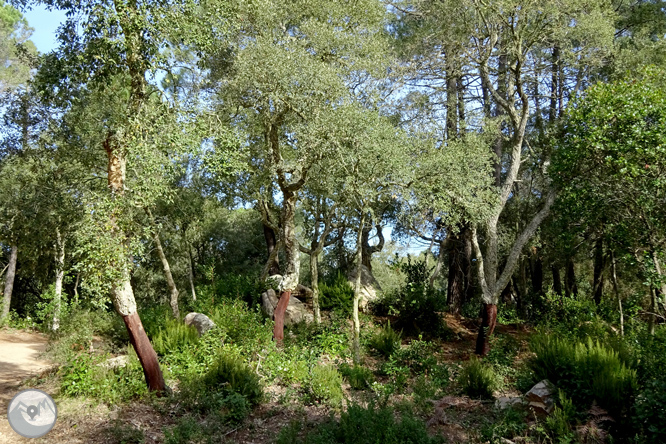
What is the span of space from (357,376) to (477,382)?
7.19 feet

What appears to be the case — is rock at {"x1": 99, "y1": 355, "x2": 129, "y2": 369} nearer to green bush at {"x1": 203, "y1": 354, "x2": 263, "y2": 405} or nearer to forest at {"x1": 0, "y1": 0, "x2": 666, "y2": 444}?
forest at {"x1": 0, "y1": 0, "x2": 666, "y2": 444}

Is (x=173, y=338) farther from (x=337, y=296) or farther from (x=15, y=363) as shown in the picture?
(x=337, y=296)

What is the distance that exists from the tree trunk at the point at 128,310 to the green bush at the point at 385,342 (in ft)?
16.4

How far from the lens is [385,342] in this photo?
1134 centimetres

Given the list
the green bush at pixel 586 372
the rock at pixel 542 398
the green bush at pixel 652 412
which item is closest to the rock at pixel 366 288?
the green bush at pixel 586 372

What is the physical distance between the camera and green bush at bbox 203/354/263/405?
816 cm

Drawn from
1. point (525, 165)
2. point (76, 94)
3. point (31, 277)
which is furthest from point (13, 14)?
point (525, 165)

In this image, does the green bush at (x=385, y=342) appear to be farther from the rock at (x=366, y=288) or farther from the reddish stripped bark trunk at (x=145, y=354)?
the reddish stripped bark trunk at (x=145, y=354)

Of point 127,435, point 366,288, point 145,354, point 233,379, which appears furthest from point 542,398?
point 366,288

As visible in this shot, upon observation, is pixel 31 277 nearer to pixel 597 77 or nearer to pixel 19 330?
pixel 19 330

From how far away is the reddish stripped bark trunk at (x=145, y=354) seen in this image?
7.99m

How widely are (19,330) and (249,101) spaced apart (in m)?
11.4

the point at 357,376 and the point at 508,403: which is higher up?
the point at 357,376

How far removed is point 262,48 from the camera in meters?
10.7
